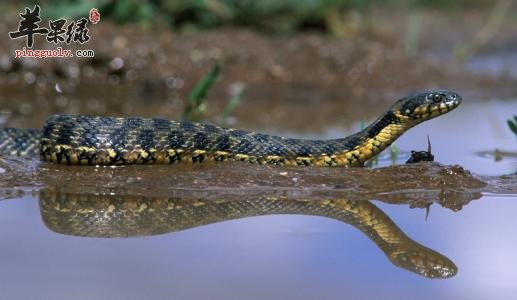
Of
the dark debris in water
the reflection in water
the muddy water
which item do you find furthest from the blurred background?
the reflection in water

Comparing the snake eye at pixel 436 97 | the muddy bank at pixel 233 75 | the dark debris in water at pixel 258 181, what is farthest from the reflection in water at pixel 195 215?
the muddy bank at pixel 233 75

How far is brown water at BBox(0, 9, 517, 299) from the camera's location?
15.8 feet

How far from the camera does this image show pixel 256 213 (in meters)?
6.48

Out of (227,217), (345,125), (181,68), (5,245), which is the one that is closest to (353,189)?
(227,217)

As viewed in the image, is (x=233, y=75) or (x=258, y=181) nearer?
(x=258, y=181)

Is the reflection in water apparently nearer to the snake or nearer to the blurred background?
the snake

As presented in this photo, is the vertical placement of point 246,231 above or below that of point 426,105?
below

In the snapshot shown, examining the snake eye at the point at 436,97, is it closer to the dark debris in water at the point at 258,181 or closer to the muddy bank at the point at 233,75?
the dark debris in water at the point at 258,181

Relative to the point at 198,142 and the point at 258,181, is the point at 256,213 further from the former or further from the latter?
the point at 198,142

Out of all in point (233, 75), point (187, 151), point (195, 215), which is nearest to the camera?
point (195, 215)

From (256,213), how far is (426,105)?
85.9 inches

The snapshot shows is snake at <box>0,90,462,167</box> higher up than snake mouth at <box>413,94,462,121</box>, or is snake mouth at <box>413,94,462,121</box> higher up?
snake mouth at <box>413,94,462,121</box>

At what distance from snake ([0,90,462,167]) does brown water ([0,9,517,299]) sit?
17 cm

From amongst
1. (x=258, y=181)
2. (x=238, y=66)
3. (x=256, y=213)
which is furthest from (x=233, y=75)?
(x=256, y=213)
